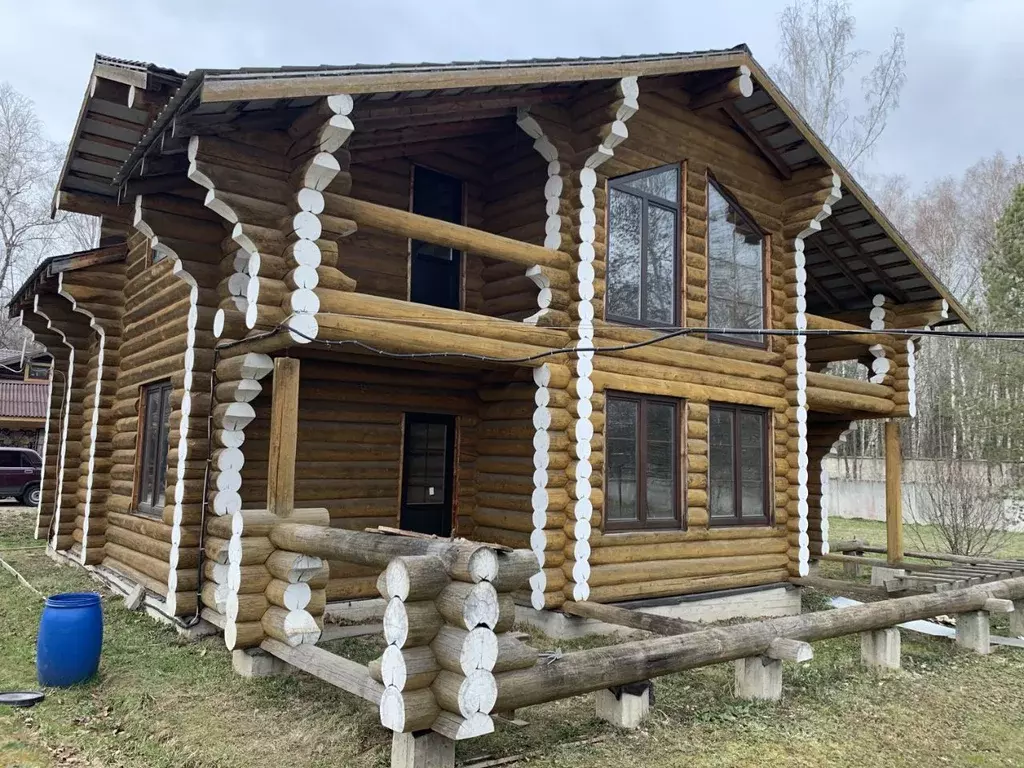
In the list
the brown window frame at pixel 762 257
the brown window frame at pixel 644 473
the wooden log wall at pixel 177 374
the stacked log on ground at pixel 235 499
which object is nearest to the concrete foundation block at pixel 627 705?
the stacked log on ground at pixel 235 499

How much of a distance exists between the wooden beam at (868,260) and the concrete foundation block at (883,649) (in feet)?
21.7

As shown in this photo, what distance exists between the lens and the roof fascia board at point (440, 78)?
20.0ft

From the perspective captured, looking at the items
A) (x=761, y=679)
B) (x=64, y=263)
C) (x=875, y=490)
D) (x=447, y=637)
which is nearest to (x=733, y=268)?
(x=761, y=679)

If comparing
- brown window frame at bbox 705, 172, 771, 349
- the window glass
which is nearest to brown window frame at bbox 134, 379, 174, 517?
the window glass

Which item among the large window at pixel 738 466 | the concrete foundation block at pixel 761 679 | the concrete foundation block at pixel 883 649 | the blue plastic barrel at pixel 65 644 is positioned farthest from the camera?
the large window at pixel 738 466

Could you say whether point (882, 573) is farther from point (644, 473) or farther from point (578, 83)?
point (578, 83)

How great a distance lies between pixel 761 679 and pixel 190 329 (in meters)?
6.67

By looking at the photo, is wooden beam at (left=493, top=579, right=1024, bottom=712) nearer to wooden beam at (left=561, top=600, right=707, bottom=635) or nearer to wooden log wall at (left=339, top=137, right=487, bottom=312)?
wooden beam at (left=561, top=600, right=707, bottom=635)

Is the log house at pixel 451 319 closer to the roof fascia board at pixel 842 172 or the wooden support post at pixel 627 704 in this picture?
the roof fascia board at pixel 842 172

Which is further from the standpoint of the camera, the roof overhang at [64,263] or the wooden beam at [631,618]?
the roof overhang at [64,263]

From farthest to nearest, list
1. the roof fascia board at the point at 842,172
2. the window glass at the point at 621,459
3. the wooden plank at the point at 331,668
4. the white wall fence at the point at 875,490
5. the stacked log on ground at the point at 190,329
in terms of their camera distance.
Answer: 1. the white wall fence at the point at 875,490
2. the roof fascia board at the point at 842,172
3. the window glass at the point at 621,459
4. the stacked log on ground at the point at 190,329
5. the wooden plank at the point at 331,668

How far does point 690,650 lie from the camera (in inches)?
244

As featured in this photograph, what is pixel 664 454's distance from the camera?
9.91 metres

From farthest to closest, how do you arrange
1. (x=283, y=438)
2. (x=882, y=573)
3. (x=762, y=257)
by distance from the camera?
(x=882, y=573) < (x=762, y=257) < (x=283, y=438)
